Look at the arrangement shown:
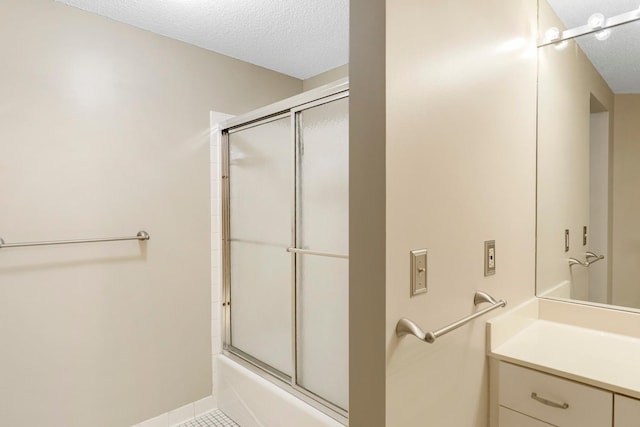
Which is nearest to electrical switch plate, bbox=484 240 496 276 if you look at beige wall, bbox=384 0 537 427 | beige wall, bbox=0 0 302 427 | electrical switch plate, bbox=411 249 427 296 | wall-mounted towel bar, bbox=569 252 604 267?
beige wall, bbox=384 0 537 427

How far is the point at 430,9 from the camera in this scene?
38.5 inches

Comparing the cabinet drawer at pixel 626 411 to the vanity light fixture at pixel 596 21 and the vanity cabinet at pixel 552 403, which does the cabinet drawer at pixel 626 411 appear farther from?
the vanity light fixture at pixel 596 21

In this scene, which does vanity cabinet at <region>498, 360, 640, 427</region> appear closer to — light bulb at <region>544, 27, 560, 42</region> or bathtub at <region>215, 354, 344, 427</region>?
bathtub at <region>215, 354, 344, 427</region>

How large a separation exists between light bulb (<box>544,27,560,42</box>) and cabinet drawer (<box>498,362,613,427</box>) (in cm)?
143

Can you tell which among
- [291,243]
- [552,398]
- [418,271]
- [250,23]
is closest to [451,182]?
[418,271]

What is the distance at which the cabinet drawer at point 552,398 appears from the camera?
105cm

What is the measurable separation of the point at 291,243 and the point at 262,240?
0.31 m

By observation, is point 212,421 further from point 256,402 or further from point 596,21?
point 596,21

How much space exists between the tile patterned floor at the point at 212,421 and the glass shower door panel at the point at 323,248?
704mm

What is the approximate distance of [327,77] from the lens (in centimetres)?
272

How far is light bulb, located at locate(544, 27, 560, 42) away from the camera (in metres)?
1.58

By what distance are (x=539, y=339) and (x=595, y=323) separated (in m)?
0.30

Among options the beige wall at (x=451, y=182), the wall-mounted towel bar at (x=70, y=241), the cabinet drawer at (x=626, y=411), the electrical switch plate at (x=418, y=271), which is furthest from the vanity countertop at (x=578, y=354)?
the wall-mounted towel bar at (x=70, y=241)

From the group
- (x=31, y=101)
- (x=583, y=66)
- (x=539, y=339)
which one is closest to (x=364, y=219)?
(x=539, y=339)
